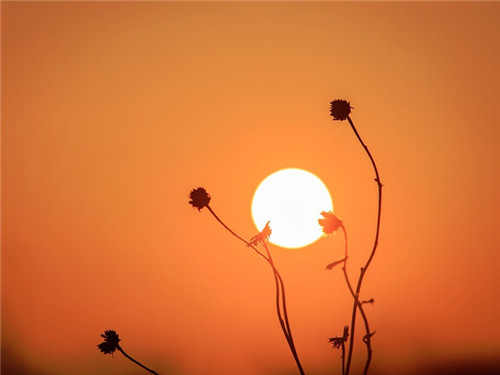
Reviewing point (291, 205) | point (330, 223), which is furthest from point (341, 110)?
point (291, 205)

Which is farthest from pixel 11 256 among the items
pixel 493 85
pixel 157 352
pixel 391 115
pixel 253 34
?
pixel 493 85

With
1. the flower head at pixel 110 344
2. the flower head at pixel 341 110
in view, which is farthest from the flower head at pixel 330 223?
the flower head at pixel 110 344

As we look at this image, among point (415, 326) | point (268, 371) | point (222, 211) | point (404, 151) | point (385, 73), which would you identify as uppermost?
point (385, 73)

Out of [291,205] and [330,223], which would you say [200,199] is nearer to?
[330,223]

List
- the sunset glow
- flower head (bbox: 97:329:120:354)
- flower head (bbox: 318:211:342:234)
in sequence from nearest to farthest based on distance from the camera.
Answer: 1. flower head (bbox: 318:211:342:234)
2. flower head (bbox: 97:329:120:354)
3. the sunset glow

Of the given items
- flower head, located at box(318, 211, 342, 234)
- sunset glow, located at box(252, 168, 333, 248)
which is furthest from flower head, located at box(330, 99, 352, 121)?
sunset glow, located at box(252, 168, 333, 248)

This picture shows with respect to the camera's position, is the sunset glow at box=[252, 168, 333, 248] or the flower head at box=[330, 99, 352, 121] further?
the sunset glow at box=[252, 168, 333, 248]

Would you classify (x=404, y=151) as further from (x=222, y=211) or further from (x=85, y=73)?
(x=85, y=73)

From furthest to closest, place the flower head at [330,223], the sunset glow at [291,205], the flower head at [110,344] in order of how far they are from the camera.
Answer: the sunset glow at [291,205] < the flower head at [110,344] < the flower head at [330,223]

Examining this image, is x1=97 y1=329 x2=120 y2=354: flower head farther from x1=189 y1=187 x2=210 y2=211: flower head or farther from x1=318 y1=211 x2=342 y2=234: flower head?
x1=318 y1=211 x2=342 y2=234: flower head

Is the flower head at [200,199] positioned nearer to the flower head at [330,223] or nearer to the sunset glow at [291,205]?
the flower head at [330,223]

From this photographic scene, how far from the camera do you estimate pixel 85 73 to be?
110cm

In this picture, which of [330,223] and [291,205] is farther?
[291,205]

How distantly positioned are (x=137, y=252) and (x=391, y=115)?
0.67 meters
